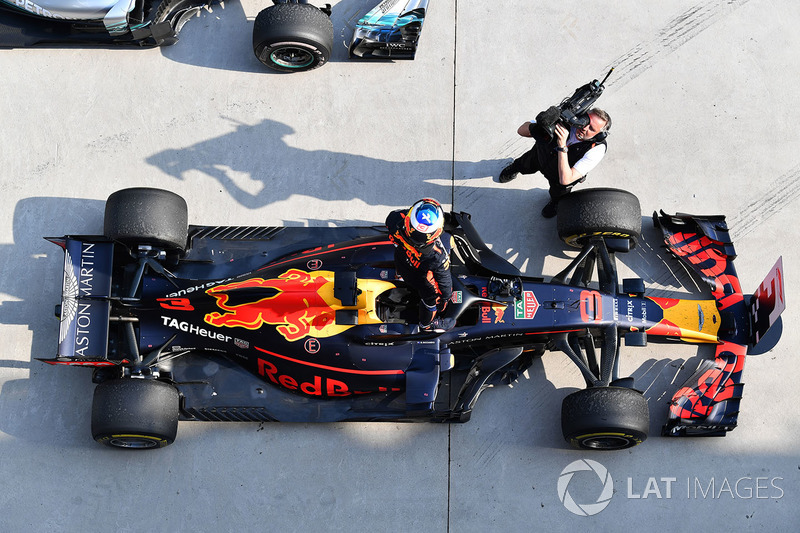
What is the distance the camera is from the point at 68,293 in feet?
18.8

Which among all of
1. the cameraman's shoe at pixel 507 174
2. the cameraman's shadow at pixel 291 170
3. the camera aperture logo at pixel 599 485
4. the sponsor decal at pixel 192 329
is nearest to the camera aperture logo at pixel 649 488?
the camera aperture logo at pixel 599 485

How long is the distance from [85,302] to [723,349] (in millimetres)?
4888

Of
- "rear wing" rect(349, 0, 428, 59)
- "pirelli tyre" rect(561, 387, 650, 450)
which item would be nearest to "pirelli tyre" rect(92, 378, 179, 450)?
"pirelli tyre" rect(561, 387, 650, 450)

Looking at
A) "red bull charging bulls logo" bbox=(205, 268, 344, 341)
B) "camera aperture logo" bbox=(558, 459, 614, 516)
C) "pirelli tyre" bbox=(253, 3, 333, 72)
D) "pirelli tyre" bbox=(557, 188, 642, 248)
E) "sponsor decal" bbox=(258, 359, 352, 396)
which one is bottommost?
"camera aperture logo" bbox=(558, 459, 614, 516)

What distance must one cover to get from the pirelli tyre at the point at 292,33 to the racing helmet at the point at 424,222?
2622 millimetres

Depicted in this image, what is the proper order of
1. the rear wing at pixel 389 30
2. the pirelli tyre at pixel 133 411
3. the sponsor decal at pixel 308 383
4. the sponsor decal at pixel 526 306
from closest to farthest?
the pirelli tyre at pixel 133 411 → the sponsor decal at pixel 526 306 → the sponsor decal at pixel 308 383 → the rear wing at pixel 389 30

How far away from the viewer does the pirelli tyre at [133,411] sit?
Result: 5.60m

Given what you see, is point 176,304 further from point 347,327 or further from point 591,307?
point 591,307

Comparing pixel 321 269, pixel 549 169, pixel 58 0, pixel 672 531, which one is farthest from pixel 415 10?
pixel 672 531

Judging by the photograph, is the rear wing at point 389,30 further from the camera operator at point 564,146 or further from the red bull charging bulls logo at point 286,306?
the red bull charging bulls logo at point 286,306

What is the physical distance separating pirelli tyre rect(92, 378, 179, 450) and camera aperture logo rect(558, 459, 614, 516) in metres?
3.06

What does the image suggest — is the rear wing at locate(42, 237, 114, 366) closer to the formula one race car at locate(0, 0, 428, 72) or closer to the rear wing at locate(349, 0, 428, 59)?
the formula one race car at locate(0, 0, 428, 72)

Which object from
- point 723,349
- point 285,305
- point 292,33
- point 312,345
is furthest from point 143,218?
point 723,349

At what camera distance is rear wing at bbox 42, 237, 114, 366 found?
5.66 meters
